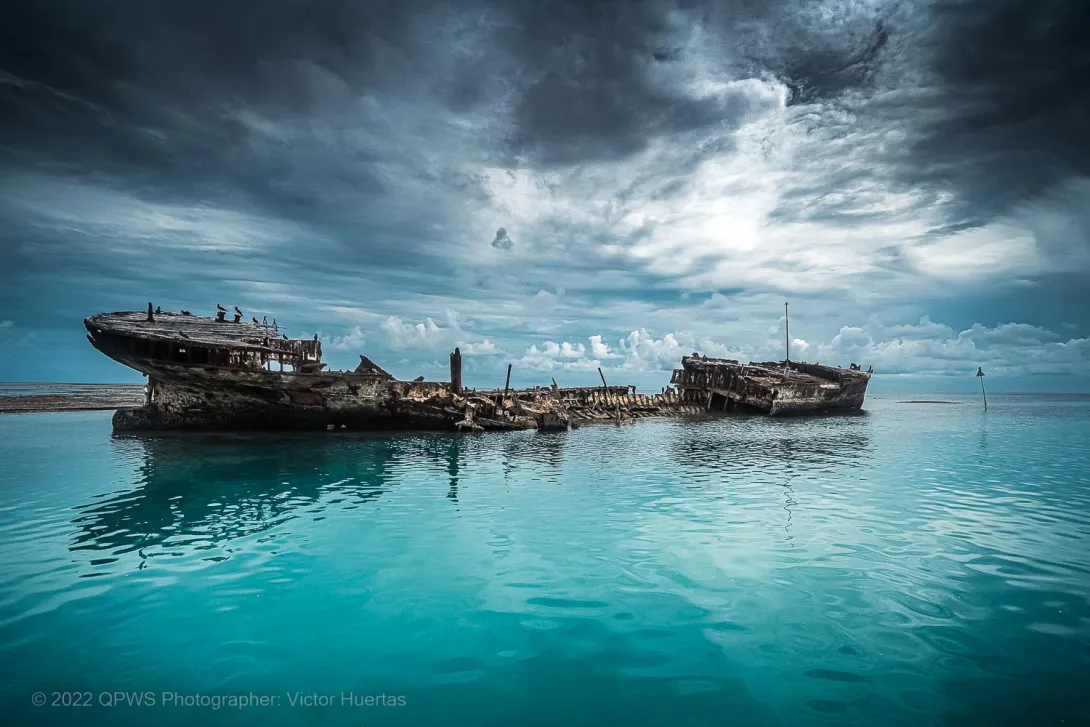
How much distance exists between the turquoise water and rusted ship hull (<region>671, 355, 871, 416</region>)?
28.5 meters

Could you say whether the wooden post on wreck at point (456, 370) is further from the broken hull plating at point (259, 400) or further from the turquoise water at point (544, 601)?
the turquoise water at point (544, 601)

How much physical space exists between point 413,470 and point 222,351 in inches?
552

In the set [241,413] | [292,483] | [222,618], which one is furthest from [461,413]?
[222,618]

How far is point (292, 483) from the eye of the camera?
51.0 ft

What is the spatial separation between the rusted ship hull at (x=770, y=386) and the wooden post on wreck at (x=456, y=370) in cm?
2584

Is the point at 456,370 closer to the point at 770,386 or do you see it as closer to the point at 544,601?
the point at 544,601

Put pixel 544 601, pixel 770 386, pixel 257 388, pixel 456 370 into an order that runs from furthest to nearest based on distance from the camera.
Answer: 1. pixel 770 386
2. pixel 456 370
3. pixel 257 388
4. pixel 544 601

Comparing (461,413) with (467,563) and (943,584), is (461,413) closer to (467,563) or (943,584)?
(467,563)

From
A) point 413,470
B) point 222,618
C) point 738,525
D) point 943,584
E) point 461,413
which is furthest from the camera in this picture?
point 461,413

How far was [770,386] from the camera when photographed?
43.5 m

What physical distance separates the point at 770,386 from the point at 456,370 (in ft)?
91.5

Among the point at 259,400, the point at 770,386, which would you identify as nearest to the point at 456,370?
the point at 259,400

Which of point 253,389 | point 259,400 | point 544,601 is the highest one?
point 253,389

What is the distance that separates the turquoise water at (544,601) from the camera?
5.08 m
